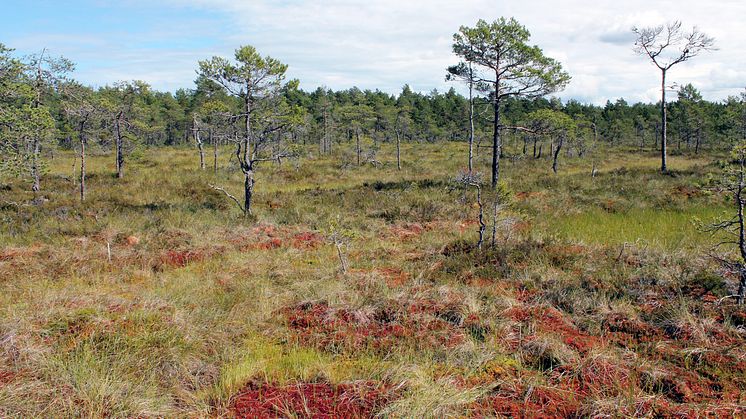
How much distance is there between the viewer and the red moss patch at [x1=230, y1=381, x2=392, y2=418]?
4055 millimetres

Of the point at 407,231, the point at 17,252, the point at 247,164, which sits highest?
the point at 247,164

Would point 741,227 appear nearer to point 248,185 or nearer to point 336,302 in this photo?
point 336,302

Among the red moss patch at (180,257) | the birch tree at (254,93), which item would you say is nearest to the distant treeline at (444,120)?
the birch tree at (254,93)

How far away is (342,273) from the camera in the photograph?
8977 mm

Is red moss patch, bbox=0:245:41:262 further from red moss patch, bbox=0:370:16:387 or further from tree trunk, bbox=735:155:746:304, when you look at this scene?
tree trunk, bbox=735:155:746:304

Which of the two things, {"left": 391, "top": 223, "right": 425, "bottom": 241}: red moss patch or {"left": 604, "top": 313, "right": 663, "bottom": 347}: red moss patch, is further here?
{"left": 391, "top": 223, "right": 425, "bottom": 241}: red moss patch

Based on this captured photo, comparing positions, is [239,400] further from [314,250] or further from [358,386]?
[314,250]

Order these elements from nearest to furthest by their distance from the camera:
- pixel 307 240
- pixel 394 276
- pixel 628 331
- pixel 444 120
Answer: pixel 628 331 < pixel 394 276 < pixel 307 240 < pixel 444 120

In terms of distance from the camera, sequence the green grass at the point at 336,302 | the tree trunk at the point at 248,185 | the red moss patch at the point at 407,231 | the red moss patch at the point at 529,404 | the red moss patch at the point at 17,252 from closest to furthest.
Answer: the red moss patch at the point at 529,404 → the green grass at the point at 336,302 → the red moss patch at the point at 17,252 → the red moss patch at the point at 407,231 → the tree trunk at the point at 248,185

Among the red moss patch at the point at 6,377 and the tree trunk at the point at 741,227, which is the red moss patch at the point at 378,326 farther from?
the tree trunk at the point at 741,227

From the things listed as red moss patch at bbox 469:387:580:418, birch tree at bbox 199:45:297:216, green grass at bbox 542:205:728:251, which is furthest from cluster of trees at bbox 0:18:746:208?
red moss patch at bbox 469:387:580:418

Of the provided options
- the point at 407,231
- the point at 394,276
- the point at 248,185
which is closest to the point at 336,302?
the point at 394,276

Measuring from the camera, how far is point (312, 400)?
4262 millimetres

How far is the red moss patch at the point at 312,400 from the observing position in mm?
4055
